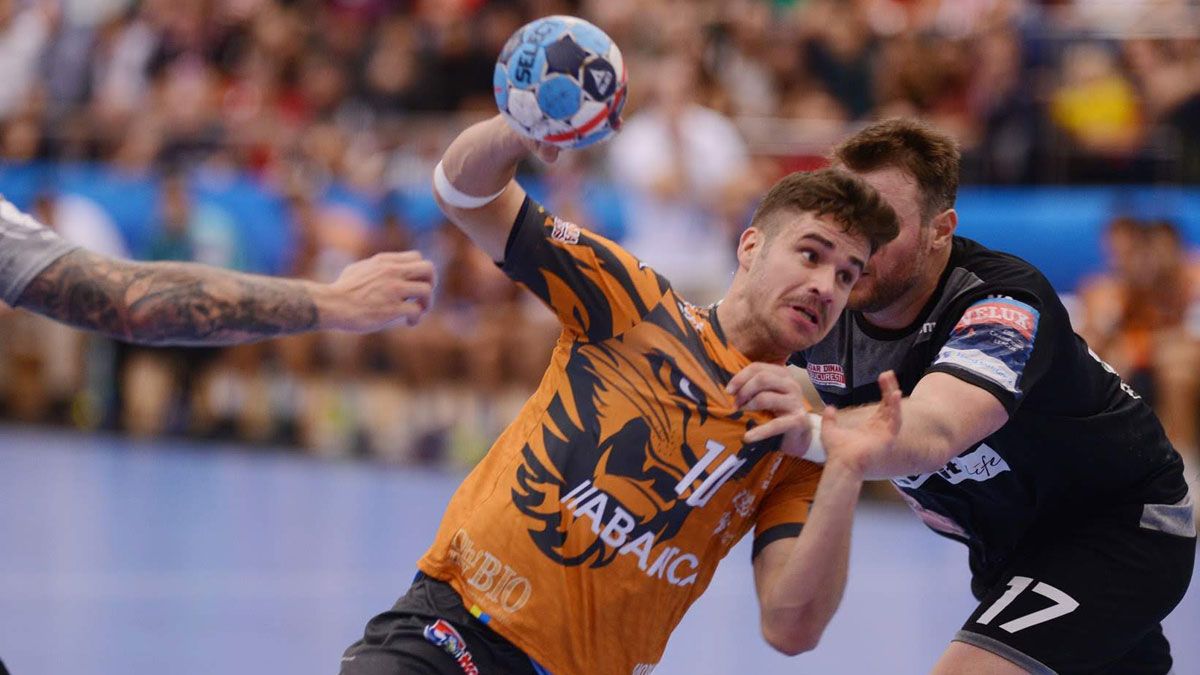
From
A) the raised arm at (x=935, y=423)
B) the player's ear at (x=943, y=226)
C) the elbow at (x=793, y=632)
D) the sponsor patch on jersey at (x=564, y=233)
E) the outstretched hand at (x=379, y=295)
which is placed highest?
the player's ear at (x=943, y=226)

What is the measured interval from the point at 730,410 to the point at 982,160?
29.9 ft

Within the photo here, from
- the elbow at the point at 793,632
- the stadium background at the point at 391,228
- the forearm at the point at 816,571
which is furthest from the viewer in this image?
the stadium background at the point at 391,228

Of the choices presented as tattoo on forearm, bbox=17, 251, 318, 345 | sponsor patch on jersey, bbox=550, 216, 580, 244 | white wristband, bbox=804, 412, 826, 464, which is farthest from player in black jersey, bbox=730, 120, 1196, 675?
tattoo on forearm, bbox=17, 251, 318, 345

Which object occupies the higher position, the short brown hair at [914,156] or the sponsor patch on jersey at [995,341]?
the short brown hair at [914,156]

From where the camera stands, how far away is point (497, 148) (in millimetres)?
4133

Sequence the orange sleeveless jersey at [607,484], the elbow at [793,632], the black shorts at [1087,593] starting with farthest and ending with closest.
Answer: the black shorts at [1087,593] → the orange sleeveless jersey at [607,484] → the elbow at [793,632]

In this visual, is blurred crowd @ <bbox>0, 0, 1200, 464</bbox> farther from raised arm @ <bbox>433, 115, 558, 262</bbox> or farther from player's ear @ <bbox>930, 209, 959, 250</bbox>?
raised arm @ <bbox>433, 115, 558, 262</bbox>

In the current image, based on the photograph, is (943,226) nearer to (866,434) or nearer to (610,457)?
(866,434)

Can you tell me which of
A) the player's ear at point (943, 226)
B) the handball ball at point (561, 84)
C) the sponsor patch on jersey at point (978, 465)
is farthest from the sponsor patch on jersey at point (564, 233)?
the sponsor patch on jersey at point (978, 465)

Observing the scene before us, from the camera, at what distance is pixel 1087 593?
484 centimetres

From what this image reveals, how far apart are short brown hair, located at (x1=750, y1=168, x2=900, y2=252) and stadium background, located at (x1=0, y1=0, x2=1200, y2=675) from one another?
407 cm

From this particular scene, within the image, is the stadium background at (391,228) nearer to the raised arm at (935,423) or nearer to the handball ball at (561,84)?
the raised arm at (935,423)

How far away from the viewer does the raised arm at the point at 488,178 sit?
13.5 feet

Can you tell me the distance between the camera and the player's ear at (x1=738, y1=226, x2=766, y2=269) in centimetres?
429
